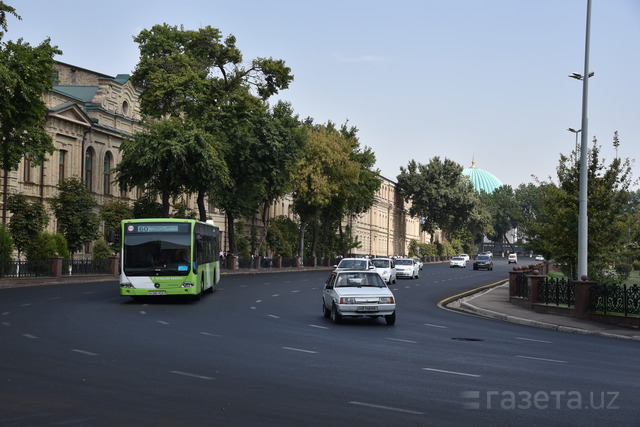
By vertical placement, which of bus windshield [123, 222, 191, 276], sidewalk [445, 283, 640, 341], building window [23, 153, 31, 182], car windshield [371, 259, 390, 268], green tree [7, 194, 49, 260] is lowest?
sidewalk [445, 283, 640, 341]

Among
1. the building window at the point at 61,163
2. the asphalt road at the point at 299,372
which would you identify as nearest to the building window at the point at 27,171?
the building window at the point at 61,163

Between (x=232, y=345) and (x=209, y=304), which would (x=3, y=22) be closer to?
(x=209, y=304)

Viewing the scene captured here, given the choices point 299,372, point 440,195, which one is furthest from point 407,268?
point 440,195

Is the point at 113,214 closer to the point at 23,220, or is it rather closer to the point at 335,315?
the point at 23,220

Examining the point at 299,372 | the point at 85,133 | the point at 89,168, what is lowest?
the point at 299,372

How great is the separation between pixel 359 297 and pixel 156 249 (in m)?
8.92

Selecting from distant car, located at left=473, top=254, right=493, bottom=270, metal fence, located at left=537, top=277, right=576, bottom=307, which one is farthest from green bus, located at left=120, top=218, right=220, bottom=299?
distant car, located at left=473, top=254, right=493, bottom=270

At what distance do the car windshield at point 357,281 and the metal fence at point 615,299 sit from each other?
21.1 ft

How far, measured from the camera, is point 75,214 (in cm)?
4978

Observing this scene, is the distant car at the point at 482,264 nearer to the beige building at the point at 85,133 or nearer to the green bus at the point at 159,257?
the beige building at the point at 85,133

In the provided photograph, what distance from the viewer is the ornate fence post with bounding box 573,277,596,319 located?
24.8 m

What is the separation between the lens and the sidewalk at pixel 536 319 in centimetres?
2195

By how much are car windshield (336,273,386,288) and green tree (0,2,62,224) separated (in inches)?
681

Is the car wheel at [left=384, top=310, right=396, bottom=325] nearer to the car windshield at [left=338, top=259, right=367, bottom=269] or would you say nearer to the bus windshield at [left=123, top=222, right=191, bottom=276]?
the bus windshield at [left=123, top=222, right=191, bottom=276]
